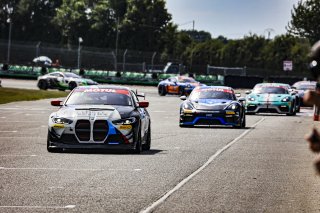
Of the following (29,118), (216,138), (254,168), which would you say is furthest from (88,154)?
(29,118)

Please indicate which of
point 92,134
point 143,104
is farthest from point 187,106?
point 92,134

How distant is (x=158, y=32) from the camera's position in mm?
139125

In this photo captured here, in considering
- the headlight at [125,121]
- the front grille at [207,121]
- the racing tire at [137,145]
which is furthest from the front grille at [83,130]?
the front grille at [207,121]

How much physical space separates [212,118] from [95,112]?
1095 centimetres

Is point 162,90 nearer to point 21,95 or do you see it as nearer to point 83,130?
point 21,95

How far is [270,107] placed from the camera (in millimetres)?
39094

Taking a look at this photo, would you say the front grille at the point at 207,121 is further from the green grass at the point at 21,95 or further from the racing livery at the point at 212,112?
the green grass at the point at 21,95

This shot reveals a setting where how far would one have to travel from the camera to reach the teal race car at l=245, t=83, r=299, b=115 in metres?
39.1

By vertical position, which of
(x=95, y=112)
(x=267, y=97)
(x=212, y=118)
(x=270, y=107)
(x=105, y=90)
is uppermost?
(x=105, y=90)

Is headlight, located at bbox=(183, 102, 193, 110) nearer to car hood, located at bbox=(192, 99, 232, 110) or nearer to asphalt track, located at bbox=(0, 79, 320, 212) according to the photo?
car hood, located at bbox=(192, 99, 232, 110)

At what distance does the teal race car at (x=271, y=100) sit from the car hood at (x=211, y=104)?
10.1 metres

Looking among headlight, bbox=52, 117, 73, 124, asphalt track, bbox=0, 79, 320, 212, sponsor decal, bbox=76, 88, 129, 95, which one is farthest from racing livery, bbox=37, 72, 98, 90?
headlight, bbox=52, 117, 73, 124

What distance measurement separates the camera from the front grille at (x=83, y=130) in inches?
705

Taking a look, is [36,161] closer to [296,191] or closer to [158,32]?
[296,191]
